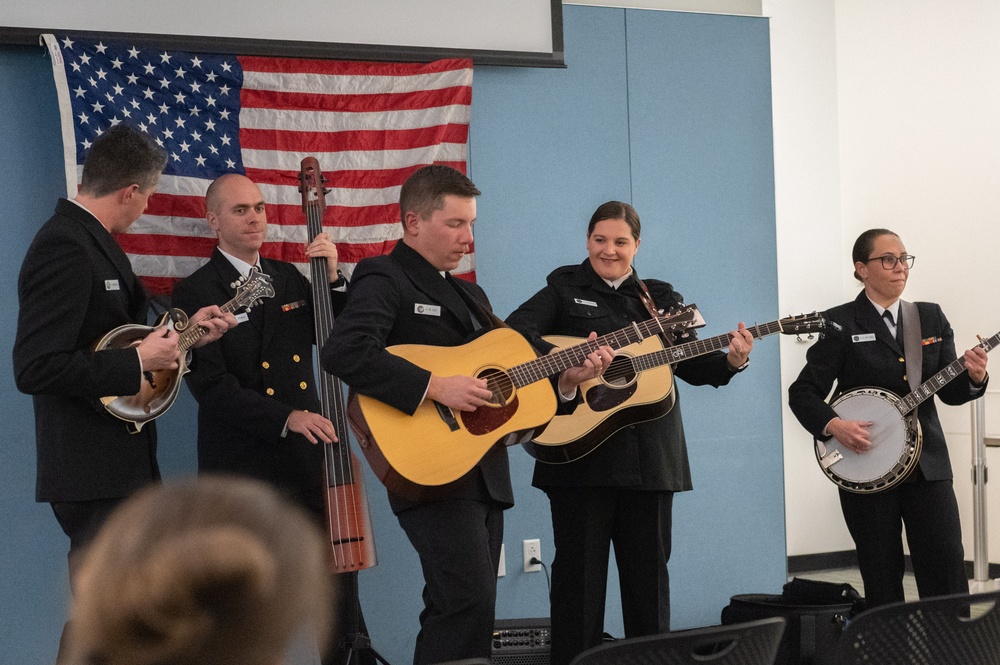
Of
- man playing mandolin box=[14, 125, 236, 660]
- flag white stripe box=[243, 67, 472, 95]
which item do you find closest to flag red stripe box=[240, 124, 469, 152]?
flag white stripe box=[243, 67, 472, 95]

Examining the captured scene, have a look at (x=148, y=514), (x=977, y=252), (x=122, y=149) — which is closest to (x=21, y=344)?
(x=122, y=149)

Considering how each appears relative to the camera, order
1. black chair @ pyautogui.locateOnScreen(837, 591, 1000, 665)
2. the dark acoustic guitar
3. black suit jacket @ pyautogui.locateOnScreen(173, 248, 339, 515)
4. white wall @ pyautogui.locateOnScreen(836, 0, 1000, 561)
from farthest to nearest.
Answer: white wall @ pyautogui.locateOnScreen(836, 0, 1000, 561), black suit jacket @ pyautogui.locateOnScreen(173, 248, 339, 515), the dark acoustic guitar, black chair @ pyautogui.locateOnScreen(837, 591, 1000, 665)

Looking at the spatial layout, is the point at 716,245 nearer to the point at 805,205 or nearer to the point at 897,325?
the point at 897,325

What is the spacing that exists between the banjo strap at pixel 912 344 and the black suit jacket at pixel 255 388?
2330mm

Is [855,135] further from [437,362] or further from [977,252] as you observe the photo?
[437,362]

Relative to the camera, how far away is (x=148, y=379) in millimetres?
3098

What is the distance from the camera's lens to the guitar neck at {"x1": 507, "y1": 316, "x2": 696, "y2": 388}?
3.24 m

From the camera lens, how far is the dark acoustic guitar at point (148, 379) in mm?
3033

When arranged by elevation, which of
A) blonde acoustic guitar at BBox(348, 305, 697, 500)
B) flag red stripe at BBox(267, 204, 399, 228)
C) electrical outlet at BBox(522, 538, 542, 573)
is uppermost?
flag red stripe at BBox(267, 204, 399, 228)

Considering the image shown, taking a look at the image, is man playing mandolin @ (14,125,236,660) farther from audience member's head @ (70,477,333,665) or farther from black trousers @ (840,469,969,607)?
black trousers @ (840,469,969,607)

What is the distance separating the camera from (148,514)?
2.51 ft

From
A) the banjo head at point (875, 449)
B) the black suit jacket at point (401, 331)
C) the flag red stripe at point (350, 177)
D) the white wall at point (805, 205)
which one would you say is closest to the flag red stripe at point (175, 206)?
the flag red stripe at point (350, 177)

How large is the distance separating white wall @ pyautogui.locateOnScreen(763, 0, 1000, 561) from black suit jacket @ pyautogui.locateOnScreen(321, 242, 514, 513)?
389 centimetres

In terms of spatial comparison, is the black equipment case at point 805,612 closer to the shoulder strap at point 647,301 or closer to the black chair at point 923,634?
the shoulder strap at point 647,301
